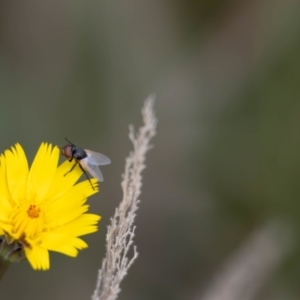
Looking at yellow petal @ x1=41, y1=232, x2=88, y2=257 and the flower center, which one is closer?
yellow petal @ x1=41, y1=232, x2=88, y2=257

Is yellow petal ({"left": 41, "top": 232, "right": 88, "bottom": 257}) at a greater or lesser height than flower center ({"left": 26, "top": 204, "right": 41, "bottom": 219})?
lesser

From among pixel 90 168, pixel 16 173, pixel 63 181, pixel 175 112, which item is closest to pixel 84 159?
pixel 90 168

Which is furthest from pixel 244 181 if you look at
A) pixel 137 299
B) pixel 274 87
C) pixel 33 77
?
pixel 33 77

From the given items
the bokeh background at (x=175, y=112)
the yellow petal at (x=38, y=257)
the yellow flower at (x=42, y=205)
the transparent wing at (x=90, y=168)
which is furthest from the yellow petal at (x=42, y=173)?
the bokeh background at (x=175, y=112)

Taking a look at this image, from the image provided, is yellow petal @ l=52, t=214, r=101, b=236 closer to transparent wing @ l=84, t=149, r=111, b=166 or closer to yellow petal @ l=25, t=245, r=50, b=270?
yellow petal @ l=25, t=245, r=50, b=270

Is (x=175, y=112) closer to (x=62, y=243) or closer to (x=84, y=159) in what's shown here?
(x=84, y=159)

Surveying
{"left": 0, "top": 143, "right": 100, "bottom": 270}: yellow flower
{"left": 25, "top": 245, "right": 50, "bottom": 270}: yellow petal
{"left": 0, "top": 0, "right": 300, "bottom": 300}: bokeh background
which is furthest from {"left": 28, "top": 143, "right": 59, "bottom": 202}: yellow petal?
{"left": 0, "top": 0, "right": 300, "bottom": 300}: bokeh background

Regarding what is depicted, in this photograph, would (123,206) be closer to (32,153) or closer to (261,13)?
(32,153)
